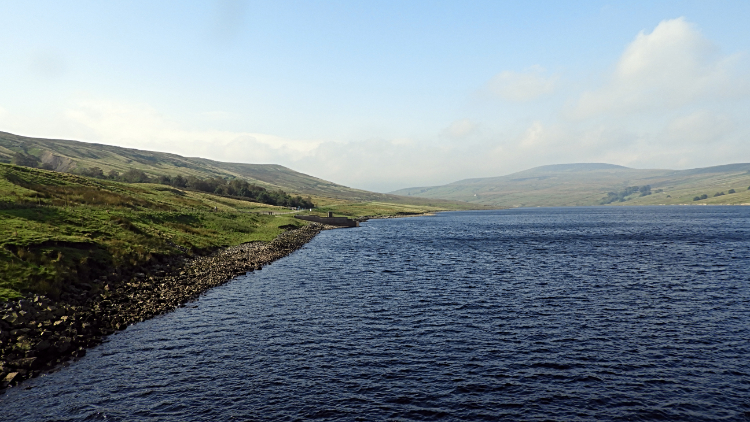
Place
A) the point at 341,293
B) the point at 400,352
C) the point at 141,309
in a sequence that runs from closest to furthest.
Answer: the point at 400,352
the point at 141,309
the point at 341,293

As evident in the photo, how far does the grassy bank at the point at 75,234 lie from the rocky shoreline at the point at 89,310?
175cm

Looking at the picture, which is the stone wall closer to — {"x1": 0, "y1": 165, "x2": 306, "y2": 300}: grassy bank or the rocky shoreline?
{"x1": 0, "y1": 165, "x2": 306, "y2": 300}: grassy bank

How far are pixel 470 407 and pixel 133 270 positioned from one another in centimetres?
3853

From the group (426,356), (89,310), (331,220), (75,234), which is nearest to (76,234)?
(75,234)

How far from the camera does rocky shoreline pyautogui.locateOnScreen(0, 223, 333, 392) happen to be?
23.1m

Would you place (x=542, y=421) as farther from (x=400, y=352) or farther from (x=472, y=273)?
(x=472, y=273)

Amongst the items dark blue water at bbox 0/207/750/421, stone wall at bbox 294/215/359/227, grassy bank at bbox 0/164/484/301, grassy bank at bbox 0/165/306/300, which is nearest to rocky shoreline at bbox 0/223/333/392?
dark blue water at bbox 0/207/750/421

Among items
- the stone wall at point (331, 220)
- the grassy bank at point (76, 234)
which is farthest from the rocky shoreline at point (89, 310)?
the stone wall at point (331, 220)

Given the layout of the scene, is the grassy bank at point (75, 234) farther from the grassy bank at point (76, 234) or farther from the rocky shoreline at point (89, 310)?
the rocky shoreline at point (89, 310)

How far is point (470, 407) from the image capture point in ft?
63.0

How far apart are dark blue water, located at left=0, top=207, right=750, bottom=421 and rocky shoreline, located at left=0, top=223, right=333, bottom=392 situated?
1.48m

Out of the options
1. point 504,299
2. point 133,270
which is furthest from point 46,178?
point 504,299

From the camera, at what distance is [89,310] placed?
102ft

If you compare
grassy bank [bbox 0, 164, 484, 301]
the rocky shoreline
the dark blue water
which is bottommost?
the dark blue water
